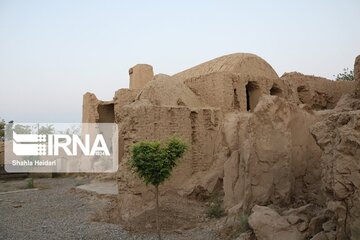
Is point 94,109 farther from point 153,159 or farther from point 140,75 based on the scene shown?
point 153,159

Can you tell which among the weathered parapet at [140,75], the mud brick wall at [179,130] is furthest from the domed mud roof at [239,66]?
the mud brick wall at [179,130]

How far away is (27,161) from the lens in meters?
27.0

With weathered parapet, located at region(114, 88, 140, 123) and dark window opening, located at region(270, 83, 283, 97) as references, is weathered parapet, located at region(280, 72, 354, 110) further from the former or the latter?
weathered parapet, located at region(114, 88, 140, 123)

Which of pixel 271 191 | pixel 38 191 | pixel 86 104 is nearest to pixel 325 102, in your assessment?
pixel 271 191

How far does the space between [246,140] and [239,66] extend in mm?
9031

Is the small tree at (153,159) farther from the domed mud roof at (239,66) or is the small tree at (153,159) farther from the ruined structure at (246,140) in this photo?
the domed mud roof at (239,66)

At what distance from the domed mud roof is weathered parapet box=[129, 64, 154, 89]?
8.08 ft

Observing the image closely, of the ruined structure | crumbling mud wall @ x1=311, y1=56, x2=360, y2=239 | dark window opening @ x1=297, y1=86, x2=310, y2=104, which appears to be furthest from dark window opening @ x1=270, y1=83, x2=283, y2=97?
crumbling mud wall @ x1=311, y1=56, x2=360, y2=239

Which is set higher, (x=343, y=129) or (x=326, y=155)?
(x=343, y=129)

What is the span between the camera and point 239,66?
59.9 ft

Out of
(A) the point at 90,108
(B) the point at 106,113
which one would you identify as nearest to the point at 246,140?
(A) the point at 90,108

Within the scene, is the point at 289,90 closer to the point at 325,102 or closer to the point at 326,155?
the point at 325,102

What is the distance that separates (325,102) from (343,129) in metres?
15.7

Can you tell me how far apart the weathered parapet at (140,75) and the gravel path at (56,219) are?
7670mm
